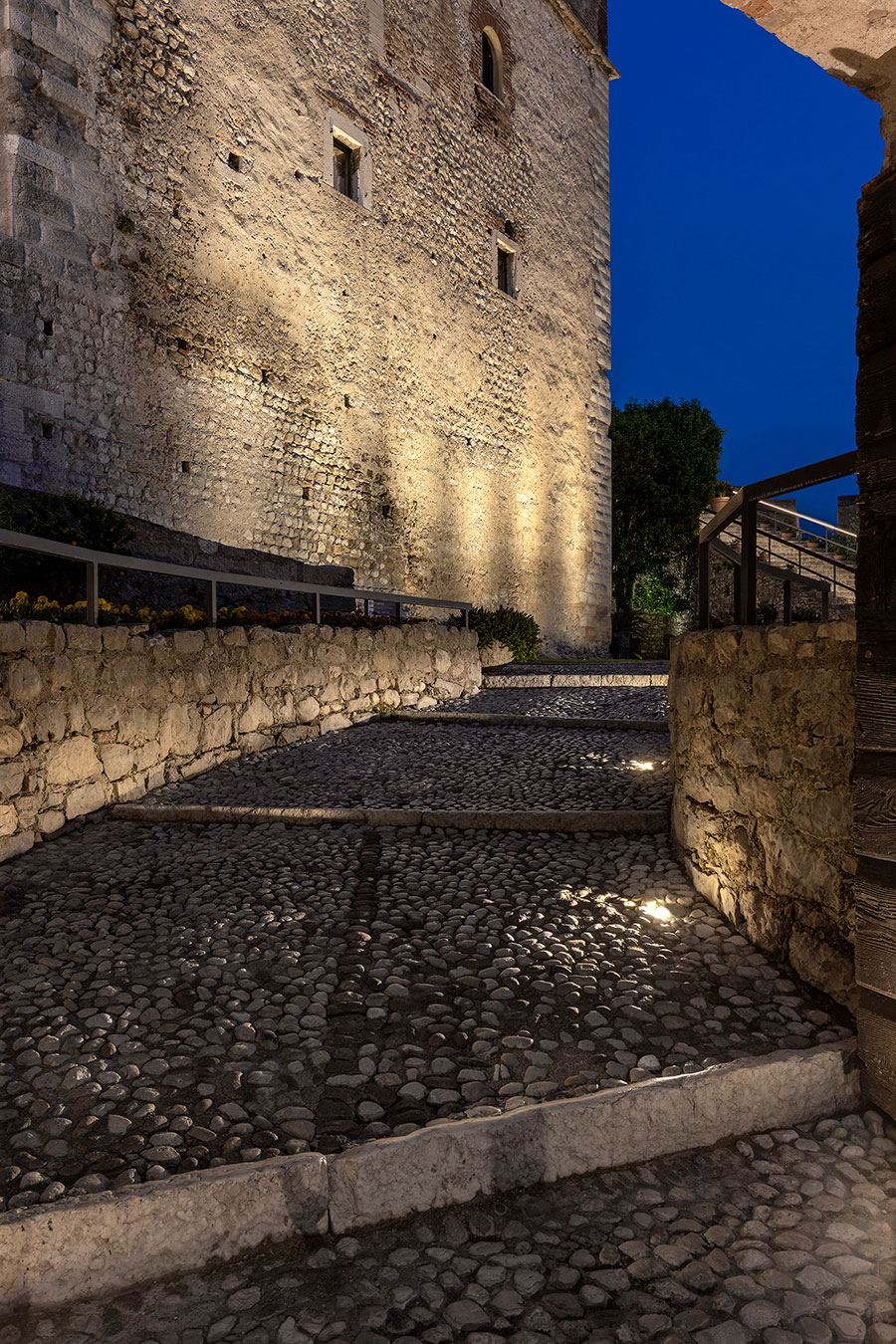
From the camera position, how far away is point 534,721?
7.27 m

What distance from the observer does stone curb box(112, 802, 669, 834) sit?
4.31 m

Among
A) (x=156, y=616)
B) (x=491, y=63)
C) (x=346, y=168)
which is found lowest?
(x=156, y=616)

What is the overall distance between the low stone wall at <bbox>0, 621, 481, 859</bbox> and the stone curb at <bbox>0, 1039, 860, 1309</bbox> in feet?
8.78

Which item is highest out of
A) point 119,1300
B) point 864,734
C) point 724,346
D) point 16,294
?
point 724,346

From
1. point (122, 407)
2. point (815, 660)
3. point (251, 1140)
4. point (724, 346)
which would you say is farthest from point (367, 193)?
point (724, 346)

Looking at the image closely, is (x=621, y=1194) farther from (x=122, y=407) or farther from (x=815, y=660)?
(x=122, y=407)

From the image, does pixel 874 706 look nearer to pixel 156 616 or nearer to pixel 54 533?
pixel 156 616

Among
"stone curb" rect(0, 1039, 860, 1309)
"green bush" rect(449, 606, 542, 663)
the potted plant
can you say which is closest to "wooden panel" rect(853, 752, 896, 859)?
"stone curb" rect(0, 1039, 860, 1309)

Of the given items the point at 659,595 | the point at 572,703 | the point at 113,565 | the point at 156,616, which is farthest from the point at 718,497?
the point at 113,565

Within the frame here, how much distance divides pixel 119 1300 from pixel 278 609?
A: 762 centimetres

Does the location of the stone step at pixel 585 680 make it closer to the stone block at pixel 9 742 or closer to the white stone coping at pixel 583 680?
the white stone coping at pixel 583 680

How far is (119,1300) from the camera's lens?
1.70 m

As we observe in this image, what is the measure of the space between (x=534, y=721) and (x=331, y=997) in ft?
15.5

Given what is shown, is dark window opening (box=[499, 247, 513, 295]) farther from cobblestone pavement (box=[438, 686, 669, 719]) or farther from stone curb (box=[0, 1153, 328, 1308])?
stone curb (box=[0, 1153, 328, 1308])
